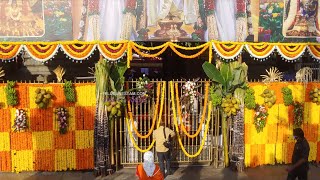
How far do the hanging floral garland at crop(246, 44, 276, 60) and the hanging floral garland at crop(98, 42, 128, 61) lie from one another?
11.9 ft

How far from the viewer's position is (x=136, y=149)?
11.3m

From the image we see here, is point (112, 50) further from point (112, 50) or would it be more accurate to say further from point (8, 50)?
point (8, 50)

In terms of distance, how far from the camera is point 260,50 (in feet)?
36.2

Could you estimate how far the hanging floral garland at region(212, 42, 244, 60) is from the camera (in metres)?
10.8

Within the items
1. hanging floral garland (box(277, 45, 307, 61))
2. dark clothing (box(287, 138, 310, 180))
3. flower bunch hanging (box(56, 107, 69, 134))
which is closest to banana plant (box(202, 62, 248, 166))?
hanging floral garland (box(277, 45, 307, 61))

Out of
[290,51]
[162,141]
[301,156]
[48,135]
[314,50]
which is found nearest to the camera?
[301,156]

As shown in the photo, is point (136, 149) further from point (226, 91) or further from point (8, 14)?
point (8, 14)

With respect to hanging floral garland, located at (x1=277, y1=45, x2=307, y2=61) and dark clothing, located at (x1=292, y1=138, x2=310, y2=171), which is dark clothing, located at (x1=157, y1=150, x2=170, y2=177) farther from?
hanging floral garland, located at (x1=277, y1=45, x2=307, y2=61)

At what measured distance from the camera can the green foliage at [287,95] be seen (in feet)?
37.6

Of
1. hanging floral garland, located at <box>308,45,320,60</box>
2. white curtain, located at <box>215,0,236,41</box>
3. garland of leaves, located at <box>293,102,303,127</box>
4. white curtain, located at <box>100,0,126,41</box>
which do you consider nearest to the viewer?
white curtain, located at <box>100,0,126,41</box>

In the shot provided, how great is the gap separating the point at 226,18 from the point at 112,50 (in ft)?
11.5

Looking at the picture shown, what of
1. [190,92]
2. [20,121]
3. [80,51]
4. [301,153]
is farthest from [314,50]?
[20,121]

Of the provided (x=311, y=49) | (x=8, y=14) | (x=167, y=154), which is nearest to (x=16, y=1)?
(x=8, y=14)

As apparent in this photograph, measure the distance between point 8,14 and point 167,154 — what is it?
19.4 ft
